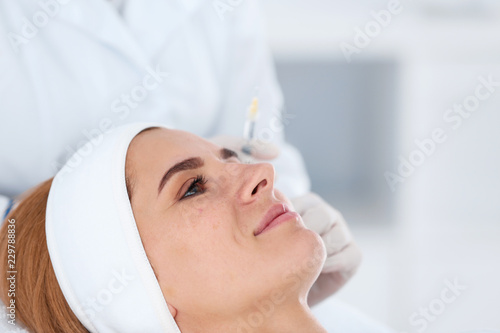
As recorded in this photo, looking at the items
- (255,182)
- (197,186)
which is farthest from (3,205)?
(255,182)

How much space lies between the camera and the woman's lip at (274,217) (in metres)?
1.02

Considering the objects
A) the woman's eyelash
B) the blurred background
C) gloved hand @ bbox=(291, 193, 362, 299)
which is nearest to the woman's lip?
the woman's eyelash

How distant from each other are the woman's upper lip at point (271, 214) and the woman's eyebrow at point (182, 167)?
0.57 ft

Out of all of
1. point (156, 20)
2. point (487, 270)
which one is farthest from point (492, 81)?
point (156, 20)

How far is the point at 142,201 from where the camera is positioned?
106 centimetres

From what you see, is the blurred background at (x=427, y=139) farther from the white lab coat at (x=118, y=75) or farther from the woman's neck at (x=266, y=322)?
the woman's neck at (x=266, y=322)

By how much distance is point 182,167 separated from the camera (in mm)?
1071

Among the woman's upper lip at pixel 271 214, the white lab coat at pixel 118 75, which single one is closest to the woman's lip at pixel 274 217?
the woman's upper lip at pixel 271 214

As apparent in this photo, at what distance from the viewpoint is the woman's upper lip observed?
1019 millimetres

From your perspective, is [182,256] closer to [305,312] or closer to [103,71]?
[305,312]

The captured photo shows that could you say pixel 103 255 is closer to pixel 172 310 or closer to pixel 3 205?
pixel 172 310

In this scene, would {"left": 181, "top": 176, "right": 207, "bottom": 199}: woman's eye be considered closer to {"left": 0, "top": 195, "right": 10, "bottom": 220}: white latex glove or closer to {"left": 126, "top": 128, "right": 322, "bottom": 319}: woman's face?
{"left": 126, "top": 128, "right": 322, "bottom": 319}: woman's face

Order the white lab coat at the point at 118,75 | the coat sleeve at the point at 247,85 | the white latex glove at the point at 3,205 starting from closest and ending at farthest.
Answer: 1. the white latex glove at the point at 3,205
2. the white lab coat at the point at 118,75
3. the coat sleeve at the point at 247,85

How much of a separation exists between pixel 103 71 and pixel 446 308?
1.89 m
